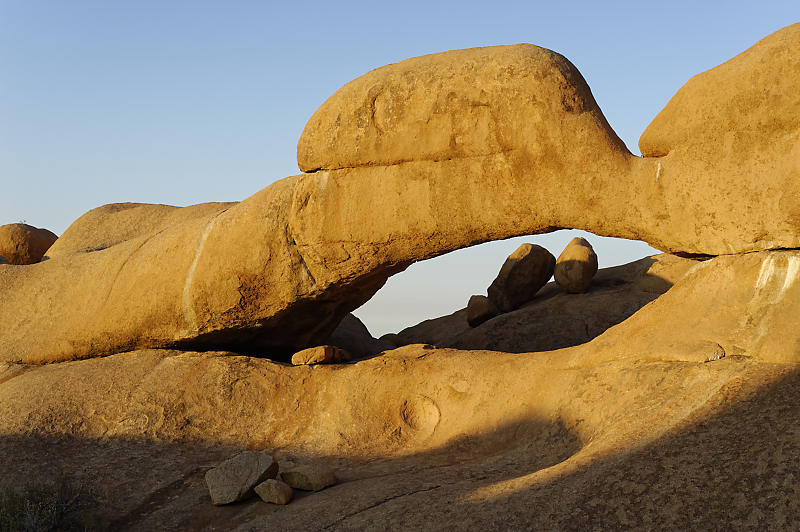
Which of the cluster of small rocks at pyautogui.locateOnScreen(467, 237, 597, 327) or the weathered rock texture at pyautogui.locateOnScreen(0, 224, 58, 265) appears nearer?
the weathered rock texture at pyautogui.locateOnScreen(0, 224, 58, 265)

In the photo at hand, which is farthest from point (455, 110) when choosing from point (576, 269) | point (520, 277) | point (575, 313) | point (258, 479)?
point (520, 277)

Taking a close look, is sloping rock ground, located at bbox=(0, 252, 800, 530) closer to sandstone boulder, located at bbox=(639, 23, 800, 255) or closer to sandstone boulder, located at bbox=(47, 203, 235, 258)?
sandstone boulder, located at bbox=(639, 23, 800, 255)

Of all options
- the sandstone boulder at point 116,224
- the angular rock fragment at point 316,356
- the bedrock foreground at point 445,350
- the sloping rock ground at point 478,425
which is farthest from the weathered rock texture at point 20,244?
the angular rock fragment at point 316,356

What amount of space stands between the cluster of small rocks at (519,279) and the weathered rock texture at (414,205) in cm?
304

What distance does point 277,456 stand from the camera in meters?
6.09

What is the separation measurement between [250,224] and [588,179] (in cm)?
314

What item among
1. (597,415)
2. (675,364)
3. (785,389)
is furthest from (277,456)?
(785,389)

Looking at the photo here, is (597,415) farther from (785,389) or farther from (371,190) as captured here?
(371,190)

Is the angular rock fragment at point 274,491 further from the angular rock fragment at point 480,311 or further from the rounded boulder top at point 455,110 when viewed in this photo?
the angular rock fragment at point 480,311

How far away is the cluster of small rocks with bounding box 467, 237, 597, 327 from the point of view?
1031 cm

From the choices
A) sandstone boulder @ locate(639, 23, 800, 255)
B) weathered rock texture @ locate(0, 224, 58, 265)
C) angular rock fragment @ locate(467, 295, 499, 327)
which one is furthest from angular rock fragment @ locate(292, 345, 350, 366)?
weathered rock texture @ locate(0, 224, 58, 265)

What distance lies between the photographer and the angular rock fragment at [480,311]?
33.9ft

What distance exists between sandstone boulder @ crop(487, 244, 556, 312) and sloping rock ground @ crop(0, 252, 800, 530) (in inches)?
134

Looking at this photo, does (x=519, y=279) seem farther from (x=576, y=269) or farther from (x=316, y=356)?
(x=316, y=356)
